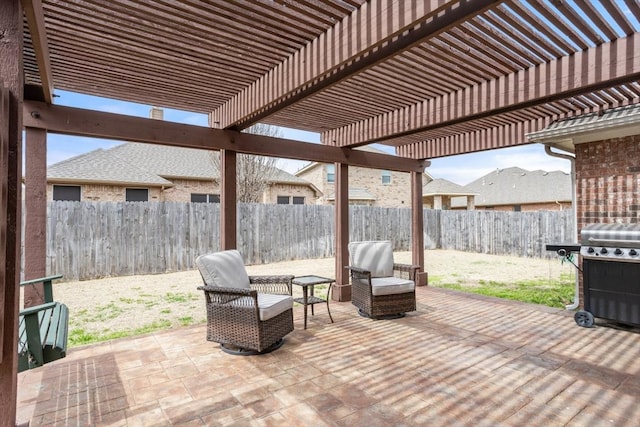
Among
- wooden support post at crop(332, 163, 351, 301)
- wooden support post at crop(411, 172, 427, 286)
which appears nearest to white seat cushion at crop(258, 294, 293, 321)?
wooden support post at crop(332, 163, 351, 301)

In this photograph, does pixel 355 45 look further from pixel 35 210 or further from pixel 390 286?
pixel 35 210

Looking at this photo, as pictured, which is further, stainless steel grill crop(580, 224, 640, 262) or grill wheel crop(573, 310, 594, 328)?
grill wheel crop(573, 310, 594, 328)

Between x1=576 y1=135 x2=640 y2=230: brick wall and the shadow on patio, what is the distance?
1668mm

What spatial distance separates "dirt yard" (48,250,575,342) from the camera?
17.6 feet

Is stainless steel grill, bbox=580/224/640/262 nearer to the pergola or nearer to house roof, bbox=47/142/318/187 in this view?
the pergola

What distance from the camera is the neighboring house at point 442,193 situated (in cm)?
2331

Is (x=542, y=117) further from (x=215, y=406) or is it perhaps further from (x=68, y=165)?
(x=68, y=165)

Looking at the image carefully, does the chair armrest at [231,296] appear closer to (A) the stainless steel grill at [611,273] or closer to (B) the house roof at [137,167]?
(A) the stainless steel grill at [611,273]

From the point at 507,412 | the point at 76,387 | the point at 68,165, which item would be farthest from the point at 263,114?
the point at 68,165

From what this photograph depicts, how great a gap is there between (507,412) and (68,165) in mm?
14128

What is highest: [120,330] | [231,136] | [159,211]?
[231,136]

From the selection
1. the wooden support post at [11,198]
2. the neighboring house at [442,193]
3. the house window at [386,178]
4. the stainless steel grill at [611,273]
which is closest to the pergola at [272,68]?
the wooden support post at [11,198]

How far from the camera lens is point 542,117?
5320mm

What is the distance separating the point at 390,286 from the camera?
16.5 feet
